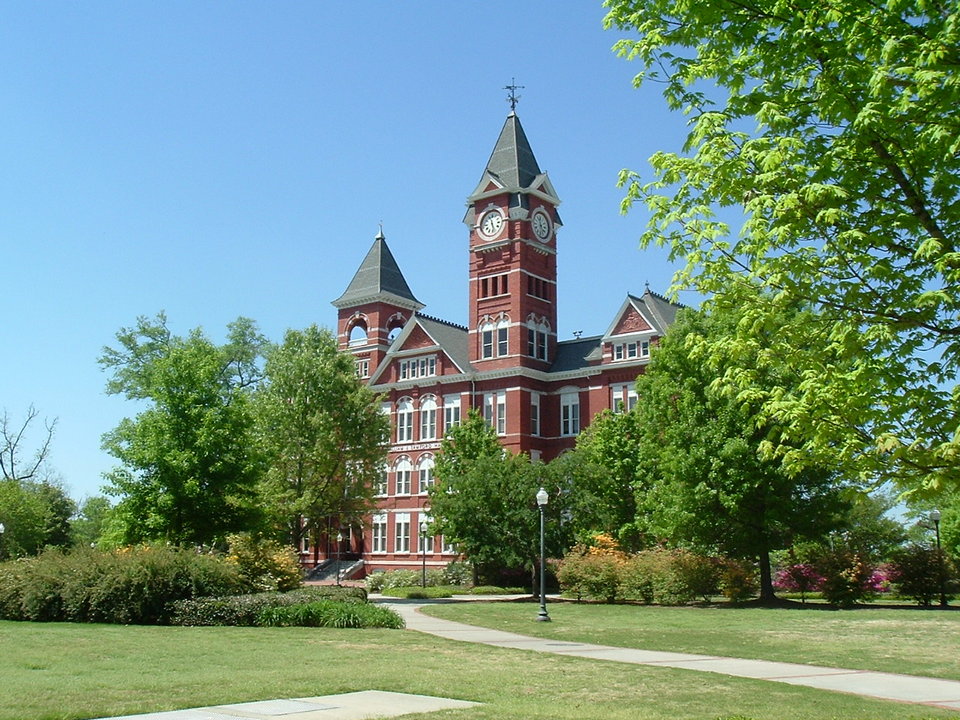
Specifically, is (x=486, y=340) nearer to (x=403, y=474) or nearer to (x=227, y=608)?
(x=403, y=474)

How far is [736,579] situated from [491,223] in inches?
1281

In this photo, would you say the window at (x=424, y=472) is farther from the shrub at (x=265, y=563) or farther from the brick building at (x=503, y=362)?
the shrub at (x=265, y=563)

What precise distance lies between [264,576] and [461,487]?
602 inches

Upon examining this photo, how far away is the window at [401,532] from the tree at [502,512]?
17.6 meters

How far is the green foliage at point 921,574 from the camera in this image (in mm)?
34031

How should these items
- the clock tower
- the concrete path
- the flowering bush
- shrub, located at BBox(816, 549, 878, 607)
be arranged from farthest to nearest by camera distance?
the clock tower < the flowering bush < shrub, located at BBox(816, 549, 878, 607) < the concrete path

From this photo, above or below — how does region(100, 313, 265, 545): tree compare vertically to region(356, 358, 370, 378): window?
below

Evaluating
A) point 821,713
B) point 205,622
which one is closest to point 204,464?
point 205,622

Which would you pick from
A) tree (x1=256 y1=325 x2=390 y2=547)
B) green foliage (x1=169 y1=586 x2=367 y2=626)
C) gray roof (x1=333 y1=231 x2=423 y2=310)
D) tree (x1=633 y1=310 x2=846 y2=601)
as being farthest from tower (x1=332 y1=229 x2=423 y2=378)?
green foliage (x1=169 y1=586 x2=367 y2=626)

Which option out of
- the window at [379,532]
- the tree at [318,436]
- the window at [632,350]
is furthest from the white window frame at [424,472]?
the window at [632,350]

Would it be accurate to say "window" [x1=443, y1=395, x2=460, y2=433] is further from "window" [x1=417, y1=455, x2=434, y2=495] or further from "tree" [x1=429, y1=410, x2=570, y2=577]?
"tree" [x1=429, y1=410, x2=570, y2=577]

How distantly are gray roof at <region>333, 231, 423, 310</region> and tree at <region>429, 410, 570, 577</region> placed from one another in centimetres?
2796

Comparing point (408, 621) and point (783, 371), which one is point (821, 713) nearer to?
point (783, 371)

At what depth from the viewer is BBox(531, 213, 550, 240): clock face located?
2394 inches
